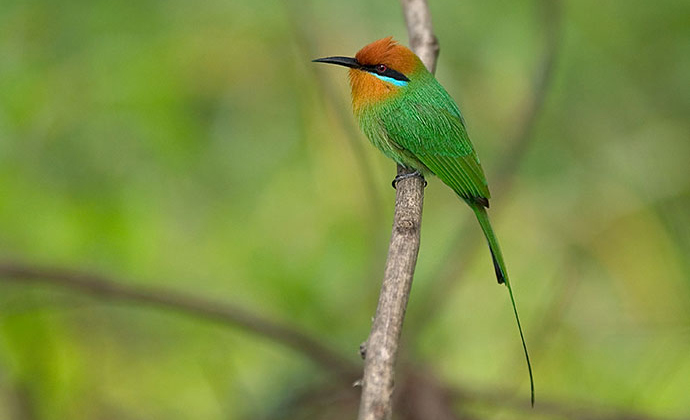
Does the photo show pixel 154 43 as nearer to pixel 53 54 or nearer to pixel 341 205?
pixel 53 54

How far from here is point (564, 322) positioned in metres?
4.35

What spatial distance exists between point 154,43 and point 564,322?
2414 mm

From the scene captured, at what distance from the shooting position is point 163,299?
3146 millimetres

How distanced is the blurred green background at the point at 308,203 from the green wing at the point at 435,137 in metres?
0.96

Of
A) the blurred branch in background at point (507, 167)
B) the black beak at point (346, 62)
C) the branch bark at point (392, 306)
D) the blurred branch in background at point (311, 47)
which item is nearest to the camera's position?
the branch bark at point (392, 306)

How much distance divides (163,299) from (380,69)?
1.12m

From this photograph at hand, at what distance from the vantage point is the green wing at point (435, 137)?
279 cm

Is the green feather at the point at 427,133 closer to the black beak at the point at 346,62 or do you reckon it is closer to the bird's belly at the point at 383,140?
the bird's belly at the point at 383,140

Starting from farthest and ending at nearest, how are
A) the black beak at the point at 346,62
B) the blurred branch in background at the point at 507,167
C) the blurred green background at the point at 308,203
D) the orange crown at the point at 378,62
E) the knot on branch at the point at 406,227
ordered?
1. the blurred green background at the point at 308,203
2. the blurred branch in background at the point at 507,167
3. the black beak at the point at 346,62
4. the orange crown at the point at 378,62
5. the knot on branch at the point at 406,227

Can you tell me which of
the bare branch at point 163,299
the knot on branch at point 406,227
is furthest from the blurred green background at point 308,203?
the knot on branch at point 406,227

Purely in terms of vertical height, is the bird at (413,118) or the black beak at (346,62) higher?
the black beak at (346,62)

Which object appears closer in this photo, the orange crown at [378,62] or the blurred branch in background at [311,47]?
the orange crown at [378,62]

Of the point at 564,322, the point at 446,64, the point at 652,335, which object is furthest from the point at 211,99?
the point at 652,335

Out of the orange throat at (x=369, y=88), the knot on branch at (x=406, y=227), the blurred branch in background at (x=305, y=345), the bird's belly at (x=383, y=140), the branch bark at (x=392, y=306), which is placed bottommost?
the blurred branch in background at (x=305, y=345)
